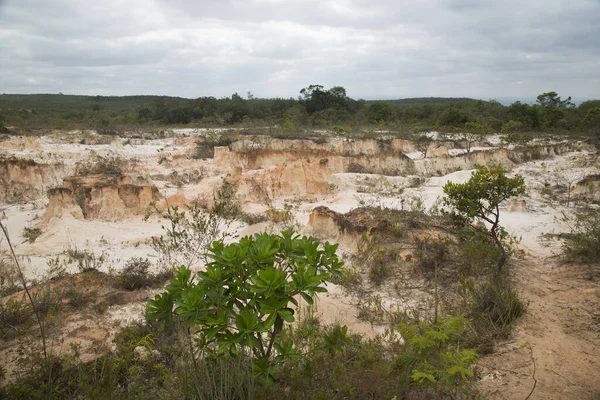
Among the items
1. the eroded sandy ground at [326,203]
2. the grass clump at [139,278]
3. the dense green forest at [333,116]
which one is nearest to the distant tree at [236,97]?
the dense green forest at [333,116]

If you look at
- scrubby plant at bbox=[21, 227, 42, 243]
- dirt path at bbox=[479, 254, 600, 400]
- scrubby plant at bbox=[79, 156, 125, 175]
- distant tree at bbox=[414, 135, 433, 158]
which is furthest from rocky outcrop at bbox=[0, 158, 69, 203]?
distant tree at bbox=[414, 135, 433, 158]

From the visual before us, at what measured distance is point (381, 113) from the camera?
36.1m

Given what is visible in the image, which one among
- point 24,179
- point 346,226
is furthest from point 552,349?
point 24,179

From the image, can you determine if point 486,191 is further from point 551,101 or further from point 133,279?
point 551,101

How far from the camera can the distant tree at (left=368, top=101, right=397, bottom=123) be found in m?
34.8

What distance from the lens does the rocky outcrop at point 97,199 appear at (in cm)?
875

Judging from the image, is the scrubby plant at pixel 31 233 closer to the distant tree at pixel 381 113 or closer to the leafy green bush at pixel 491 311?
the leafy green bush at pixel 491 311

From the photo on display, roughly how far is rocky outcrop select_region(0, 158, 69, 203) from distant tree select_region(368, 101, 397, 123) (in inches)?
1066

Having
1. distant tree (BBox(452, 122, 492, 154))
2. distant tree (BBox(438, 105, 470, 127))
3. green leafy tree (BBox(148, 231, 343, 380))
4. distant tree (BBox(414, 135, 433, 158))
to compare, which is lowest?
green leafy tree (BBox(148, 231, 343, 380))

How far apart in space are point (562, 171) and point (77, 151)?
21072mm

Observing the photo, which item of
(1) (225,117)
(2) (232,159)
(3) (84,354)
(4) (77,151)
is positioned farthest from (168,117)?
(3) (84,354)

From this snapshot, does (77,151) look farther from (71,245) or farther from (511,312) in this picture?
(511,312)

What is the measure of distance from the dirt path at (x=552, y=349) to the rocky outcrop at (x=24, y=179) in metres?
13.0

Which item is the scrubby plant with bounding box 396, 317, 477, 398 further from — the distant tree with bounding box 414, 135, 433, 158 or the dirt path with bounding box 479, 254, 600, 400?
the distant tree with bounding box 414, 135, 433, 158
